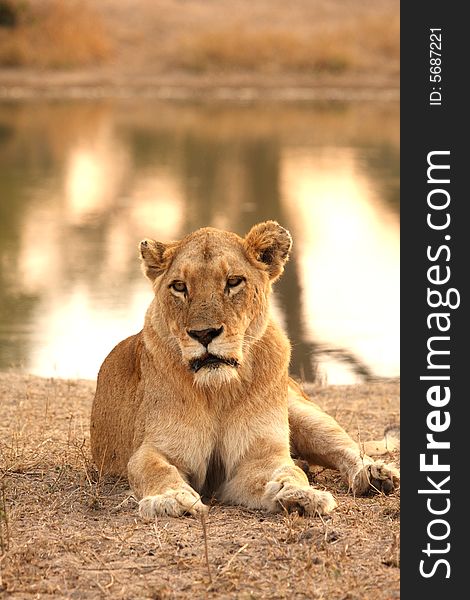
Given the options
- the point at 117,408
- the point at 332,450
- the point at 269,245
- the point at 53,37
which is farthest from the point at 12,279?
the point at 53,37

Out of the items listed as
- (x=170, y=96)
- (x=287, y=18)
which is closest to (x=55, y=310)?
(x=170, y=96)

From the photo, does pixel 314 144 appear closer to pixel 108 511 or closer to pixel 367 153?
pixel 367 153

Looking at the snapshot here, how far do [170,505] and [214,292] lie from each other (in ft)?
2.83

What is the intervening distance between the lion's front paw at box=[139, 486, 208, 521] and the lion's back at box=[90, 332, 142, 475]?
0.69 m

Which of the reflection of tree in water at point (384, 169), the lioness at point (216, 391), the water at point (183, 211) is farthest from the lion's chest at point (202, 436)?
the reflection of tree in water at point (384, 169)

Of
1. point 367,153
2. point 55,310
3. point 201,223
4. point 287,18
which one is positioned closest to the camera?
point 55,310

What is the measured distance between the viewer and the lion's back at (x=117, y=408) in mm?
6000

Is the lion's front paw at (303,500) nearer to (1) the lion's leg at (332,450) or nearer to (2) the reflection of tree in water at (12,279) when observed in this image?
(1) the lion's leg at (332,450)

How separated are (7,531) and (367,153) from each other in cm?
2147

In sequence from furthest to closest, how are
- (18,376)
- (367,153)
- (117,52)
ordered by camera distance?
1. (117,52)
2. (367,153)
3. (18,376)

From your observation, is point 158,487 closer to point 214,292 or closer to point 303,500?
point 303,500

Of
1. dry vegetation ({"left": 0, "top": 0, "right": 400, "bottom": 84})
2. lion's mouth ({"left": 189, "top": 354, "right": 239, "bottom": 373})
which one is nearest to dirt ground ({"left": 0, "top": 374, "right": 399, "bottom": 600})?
lion's mouth ({"left": 189, "top": 354, "right": 239, "bottom": 373})

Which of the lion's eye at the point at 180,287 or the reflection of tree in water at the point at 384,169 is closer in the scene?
the lion's eye at the point at 180,287

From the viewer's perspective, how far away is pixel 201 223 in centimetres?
1694
